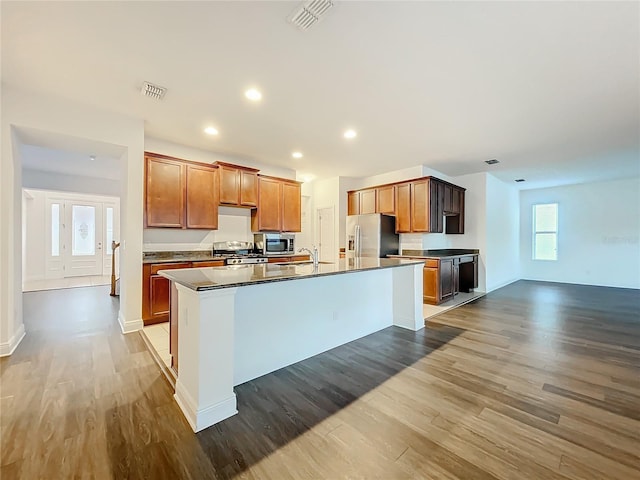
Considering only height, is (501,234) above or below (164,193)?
below

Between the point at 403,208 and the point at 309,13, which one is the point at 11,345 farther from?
the point at 403,208

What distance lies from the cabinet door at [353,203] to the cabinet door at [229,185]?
294cm

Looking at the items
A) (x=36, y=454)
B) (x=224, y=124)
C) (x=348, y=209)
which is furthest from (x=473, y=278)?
(x=36, y=454)

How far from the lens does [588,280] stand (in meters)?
7.43

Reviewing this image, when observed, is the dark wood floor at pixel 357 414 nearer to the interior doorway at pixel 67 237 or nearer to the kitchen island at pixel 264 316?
the kitchen island at pixel 264 316

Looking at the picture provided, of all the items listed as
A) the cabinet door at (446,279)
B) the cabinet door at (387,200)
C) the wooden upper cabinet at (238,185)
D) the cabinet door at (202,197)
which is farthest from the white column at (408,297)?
the cabinet door at (202,197)

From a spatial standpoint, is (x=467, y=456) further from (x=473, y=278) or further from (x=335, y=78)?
(x=473, y=278)

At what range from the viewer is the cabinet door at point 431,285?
5086 mm

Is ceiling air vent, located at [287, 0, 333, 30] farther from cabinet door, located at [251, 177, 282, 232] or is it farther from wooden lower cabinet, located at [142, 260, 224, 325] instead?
cabinet door, located at [251, 177, 282, 232]

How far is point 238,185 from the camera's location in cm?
498

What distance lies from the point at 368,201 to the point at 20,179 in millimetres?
5679

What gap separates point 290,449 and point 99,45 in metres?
Result: 3.30

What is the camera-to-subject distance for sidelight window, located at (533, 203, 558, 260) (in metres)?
7.98

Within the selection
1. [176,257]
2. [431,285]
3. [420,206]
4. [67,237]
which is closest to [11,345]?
[176,257]
